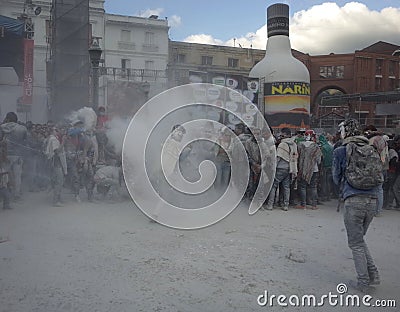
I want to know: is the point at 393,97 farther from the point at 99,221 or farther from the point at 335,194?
the point at 99,221

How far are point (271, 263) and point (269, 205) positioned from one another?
3.46m

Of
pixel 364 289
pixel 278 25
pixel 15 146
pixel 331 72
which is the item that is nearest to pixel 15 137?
pixel 15 146

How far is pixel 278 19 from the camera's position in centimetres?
2692

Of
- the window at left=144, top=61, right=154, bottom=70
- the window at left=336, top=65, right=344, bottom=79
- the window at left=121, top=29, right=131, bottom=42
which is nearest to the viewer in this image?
the window at left=121, top=29, right=131, bottom=42

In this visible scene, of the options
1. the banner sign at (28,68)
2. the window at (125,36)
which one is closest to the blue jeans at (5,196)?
the banner sign at (28,68)

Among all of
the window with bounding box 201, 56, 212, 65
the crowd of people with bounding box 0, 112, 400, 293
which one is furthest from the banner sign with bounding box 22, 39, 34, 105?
the window with bounding box 201, 56, 212, 65

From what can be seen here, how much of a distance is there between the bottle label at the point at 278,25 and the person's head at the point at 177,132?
866 inches

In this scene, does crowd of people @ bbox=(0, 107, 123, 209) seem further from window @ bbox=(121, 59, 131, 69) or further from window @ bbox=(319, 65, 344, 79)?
window @ bbox=(319, 65, 344, 79)

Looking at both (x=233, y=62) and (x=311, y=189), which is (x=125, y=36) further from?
(x=311, y=189)

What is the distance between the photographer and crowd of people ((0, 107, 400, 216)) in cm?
832

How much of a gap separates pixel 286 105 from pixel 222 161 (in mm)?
15080

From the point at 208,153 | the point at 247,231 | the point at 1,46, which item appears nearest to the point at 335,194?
the point at 208,153

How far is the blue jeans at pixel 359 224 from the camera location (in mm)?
4164

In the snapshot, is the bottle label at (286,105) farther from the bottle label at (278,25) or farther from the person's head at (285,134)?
the person's head at (285,134)
